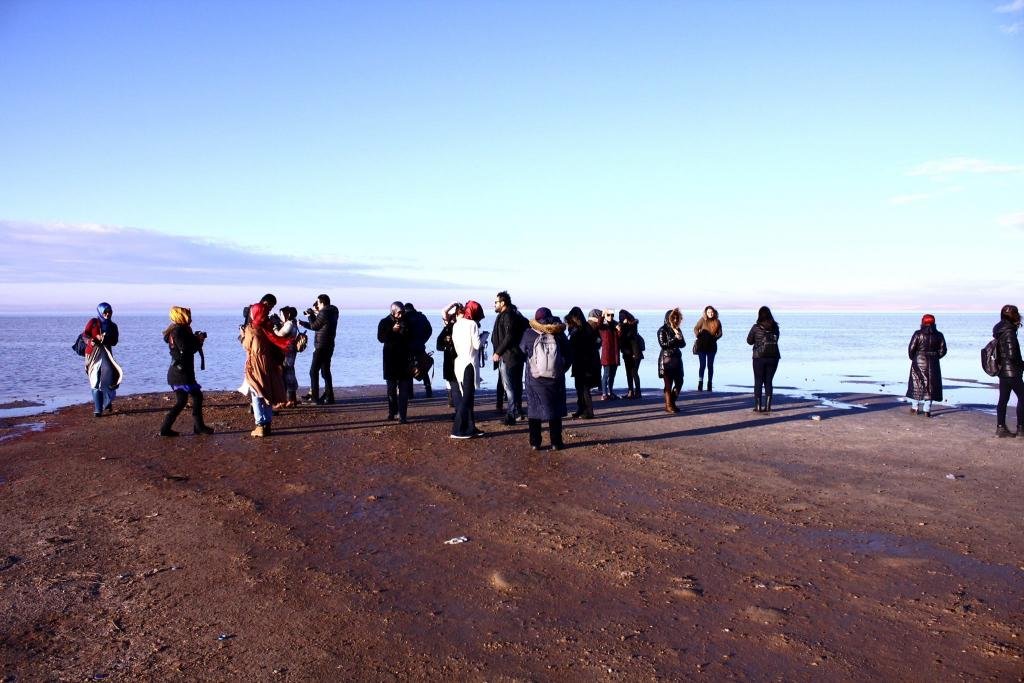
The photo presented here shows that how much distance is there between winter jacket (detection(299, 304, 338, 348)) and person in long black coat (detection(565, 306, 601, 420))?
461 centimetres

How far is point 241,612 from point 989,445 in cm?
984

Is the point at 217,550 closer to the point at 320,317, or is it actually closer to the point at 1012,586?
the point at 1012,586

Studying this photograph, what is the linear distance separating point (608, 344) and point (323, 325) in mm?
5866

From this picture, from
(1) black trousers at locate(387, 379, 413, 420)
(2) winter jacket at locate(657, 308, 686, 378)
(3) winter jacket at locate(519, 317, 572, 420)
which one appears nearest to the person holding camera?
(1) black trousers at locate(387, 379, 413, 420)

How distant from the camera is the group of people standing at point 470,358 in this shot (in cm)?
1032

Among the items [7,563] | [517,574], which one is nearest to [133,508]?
[7,563]

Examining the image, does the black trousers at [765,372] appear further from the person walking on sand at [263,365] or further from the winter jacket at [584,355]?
the person walking on sand at [263,365]

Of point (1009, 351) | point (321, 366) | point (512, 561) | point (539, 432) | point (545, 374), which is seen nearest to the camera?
point (512, 561)

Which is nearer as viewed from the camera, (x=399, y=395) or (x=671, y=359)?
(x=399, y=395)

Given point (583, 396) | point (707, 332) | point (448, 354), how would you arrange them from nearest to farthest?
point (448, 354) < point (583, 396) < point (707, 332)

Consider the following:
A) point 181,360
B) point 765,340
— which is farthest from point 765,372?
point 181,360

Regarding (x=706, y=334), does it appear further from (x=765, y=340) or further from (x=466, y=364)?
(x=466, y=364)

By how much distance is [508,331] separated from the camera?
37.0ft

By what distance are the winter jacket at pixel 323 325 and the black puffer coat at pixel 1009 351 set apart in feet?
35.2
